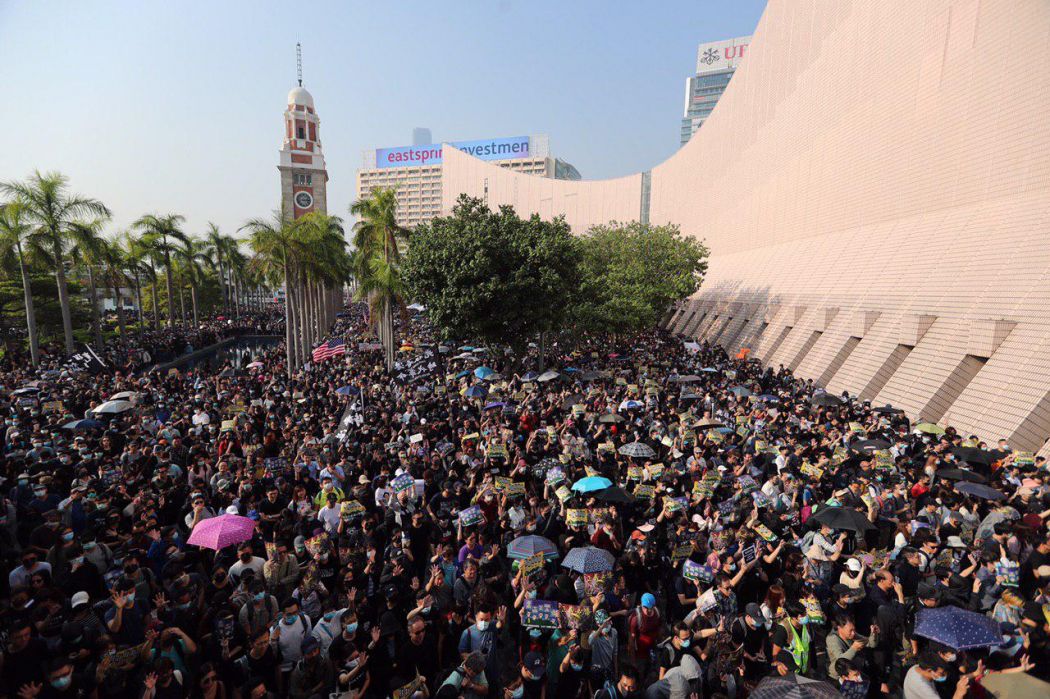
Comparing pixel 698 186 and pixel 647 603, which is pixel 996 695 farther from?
pixel 698 186

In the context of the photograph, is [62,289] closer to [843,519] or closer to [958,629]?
[843,519]

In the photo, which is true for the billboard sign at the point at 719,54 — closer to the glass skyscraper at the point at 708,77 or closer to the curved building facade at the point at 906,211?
the glass skyscraper at the point at 708,77

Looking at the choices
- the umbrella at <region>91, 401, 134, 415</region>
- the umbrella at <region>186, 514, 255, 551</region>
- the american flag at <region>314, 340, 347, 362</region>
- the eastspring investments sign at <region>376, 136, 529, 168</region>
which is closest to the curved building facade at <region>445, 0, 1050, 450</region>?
the umbrella at <region>186, 514, 255, 551</region>

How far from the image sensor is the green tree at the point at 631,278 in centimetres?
2672

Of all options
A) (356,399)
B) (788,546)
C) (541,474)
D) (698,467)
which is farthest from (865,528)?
(356,399)

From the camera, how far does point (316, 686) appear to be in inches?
182

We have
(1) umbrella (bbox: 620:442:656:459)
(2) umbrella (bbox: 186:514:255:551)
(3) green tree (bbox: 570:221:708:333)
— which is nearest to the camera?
(2) umbrella (bbox: 186:514:255:551)

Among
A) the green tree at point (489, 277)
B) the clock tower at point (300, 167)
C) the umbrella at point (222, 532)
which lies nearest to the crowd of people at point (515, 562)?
the umbrella at point (222, 532)

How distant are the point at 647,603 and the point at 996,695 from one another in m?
2.79

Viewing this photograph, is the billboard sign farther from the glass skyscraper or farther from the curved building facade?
the curved building facade

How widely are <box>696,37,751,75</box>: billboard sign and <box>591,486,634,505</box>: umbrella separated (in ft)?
545

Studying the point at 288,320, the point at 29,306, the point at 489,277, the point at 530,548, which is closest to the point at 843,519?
the point at 530,548

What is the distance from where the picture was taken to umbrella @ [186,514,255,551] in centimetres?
651

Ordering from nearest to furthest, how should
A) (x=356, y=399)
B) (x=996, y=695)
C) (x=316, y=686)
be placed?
(x=996, y=695), (x=316, y=686), (x=356, y=399)
